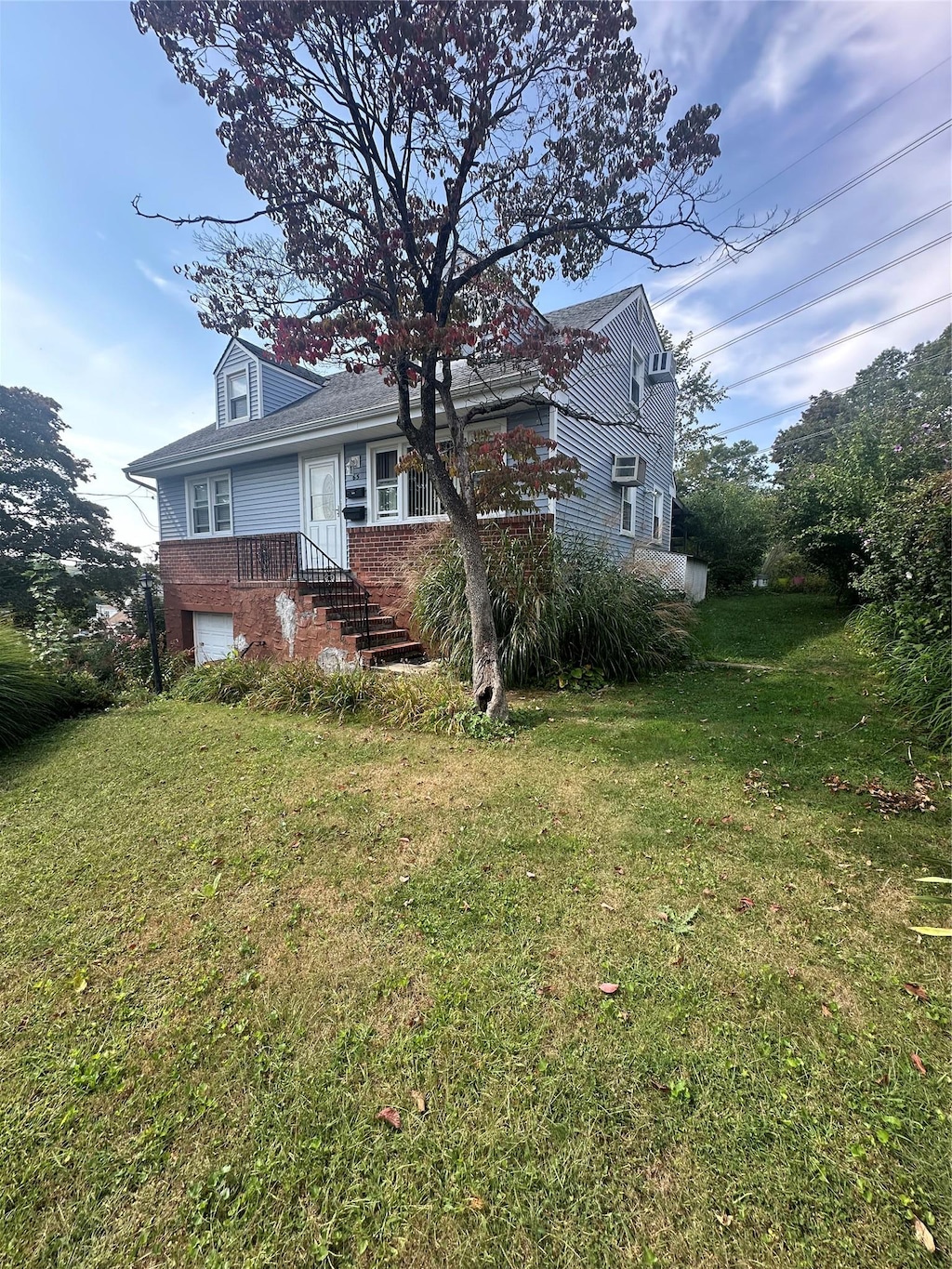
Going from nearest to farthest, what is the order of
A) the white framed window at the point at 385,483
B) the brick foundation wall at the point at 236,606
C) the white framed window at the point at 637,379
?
the brick foundation wall at the point at 236,606, the white framed window at the point at 385,483, the white framed window at the point at 637,379

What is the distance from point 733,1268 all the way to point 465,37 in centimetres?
724

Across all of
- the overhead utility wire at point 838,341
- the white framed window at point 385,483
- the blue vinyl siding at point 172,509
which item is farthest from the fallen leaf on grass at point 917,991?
the overhead utility wire at point 838,341

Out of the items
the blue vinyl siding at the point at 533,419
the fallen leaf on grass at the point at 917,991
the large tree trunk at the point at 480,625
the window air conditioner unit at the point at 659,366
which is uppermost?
the window air conditioner unit at the point at 659,366

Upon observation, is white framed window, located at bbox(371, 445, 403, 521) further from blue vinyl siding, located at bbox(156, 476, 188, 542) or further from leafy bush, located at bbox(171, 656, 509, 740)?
blue vinyl siding, located at bbox(156, 476, 188, 542)

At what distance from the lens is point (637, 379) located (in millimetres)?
11914

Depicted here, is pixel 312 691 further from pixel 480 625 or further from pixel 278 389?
pixel 278 389

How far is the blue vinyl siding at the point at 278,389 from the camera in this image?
41.0ft

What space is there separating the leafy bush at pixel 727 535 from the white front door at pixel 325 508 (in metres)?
13.3

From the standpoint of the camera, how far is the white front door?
9.92 metres

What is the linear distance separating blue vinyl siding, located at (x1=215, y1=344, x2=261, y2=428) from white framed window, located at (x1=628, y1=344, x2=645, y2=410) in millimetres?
9388

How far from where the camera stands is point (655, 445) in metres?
13.3

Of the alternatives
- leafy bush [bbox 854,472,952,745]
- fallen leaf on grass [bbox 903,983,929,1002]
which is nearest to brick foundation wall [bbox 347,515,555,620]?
leafy bush [bbox 854,472,952,745]

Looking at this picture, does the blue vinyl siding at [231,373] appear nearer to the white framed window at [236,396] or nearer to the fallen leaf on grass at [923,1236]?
the white framed window at [236,396]

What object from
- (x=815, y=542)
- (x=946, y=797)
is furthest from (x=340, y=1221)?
(x=815, y=542)
